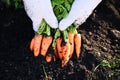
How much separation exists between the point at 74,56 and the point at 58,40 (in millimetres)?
156

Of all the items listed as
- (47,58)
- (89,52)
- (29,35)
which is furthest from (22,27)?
(89,52)

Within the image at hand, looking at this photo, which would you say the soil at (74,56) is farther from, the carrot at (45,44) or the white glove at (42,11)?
the white glove at (42,11)

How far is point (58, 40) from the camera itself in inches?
95.3

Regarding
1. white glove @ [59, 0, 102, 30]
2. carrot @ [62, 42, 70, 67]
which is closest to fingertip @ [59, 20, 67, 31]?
white glove @ [59, 0, 102, 30]

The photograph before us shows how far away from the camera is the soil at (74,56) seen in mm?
2355

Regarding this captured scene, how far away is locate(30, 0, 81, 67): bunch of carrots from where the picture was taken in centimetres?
241

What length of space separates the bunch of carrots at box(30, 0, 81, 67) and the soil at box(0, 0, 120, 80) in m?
0.04

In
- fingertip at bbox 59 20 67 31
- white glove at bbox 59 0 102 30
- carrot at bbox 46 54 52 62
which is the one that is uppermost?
white glove at bbox 59 0 102 30

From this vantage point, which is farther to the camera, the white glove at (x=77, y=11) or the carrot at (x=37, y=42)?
the carrot at (x=37, y=42)

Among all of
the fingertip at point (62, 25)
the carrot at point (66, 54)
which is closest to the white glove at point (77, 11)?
the fingertip at point (62, 25)

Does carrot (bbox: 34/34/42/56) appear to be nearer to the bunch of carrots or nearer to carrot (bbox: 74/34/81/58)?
the bunch of carrots

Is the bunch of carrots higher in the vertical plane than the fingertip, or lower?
lower

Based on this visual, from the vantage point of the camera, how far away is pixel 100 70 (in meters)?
2.37

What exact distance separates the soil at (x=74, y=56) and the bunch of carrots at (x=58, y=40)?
40 mm
